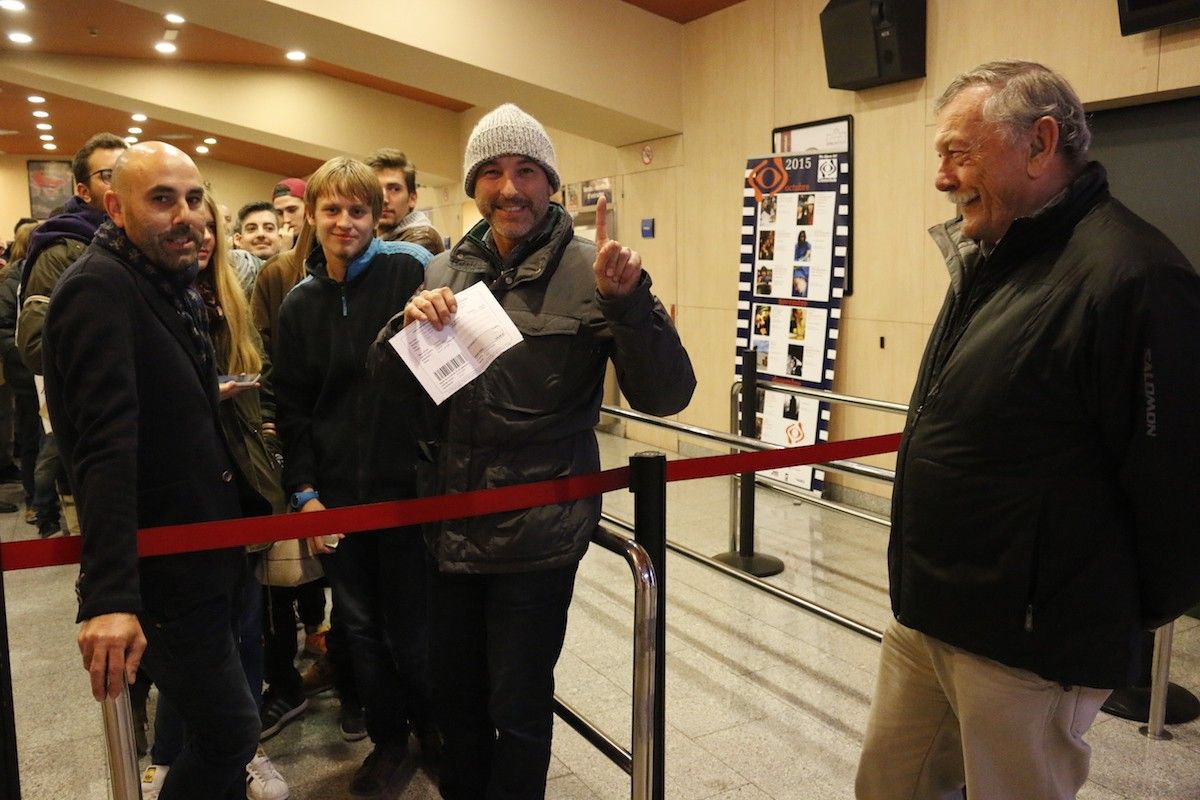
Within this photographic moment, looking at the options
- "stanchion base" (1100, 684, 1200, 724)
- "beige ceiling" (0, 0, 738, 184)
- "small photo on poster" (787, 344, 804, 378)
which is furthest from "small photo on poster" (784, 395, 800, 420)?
"stanchion base" (1100, 684, 1200, 724)

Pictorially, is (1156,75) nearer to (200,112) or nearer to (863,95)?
(863,95)

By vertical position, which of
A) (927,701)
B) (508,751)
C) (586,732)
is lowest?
(586,732)

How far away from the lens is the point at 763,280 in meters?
5.69

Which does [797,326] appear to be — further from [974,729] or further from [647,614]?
[974,729]

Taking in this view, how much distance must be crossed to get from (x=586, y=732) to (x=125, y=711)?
3.81 feet

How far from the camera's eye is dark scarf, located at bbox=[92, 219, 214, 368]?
1602 millimetres

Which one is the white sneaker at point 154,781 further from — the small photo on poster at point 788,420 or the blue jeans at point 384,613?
the small photo on poster at point 788,420

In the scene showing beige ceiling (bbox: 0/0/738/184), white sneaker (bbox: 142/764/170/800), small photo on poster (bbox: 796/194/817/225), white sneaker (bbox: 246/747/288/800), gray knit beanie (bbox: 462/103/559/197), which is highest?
beige ceiling (bbox: 0/0/738/184)

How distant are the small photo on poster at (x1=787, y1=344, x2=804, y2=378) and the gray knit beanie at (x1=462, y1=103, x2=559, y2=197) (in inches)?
154

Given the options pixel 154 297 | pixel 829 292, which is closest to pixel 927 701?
pixel 154 297

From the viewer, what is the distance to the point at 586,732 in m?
2.32

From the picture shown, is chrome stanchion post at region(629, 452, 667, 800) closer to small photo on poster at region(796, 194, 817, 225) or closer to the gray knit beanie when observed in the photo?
the gray knit beanie

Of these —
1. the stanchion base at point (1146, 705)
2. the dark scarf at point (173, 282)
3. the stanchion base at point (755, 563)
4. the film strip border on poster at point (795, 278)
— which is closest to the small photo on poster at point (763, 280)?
the film strip border on poster at point (795, 278)

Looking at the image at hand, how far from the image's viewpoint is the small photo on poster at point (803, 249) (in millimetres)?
5426
